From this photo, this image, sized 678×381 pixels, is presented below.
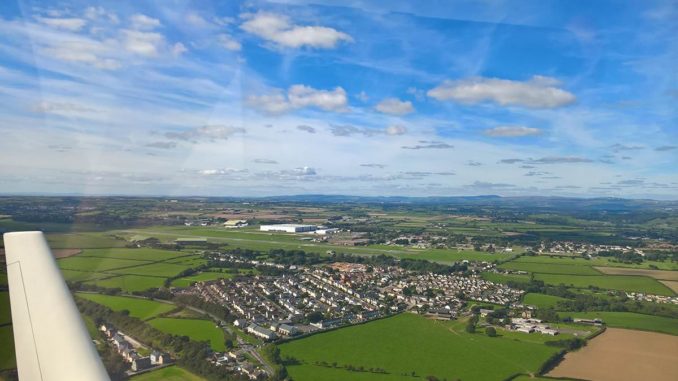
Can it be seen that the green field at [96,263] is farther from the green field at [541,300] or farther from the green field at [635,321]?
the green field at [541,300]

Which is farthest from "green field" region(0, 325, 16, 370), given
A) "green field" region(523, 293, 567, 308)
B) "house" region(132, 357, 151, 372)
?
"green field" region(523, 293, 567, 308)

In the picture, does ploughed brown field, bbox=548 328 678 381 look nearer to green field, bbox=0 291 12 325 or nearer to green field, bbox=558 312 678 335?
green field, bbox=558 312 678 335

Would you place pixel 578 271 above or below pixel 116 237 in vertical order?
below

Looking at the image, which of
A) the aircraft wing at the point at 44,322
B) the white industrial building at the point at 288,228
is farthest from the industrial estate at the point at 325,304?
the white industrial building at the point at 288,228

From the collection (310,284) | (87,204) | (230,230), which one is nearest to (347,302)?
(310,284)

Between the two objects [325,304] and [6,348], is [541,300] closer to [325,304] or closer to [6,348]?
[325,304]

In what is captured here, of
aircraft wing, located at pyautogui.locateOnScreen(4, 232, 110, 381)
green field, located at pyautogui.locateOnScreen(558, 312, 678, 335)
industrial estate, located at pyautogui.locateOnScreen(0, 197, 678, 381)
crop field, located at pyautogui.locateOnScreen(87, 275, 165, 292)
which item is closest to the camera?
aircraft wing, located at pyautogui.locateOnScreen(4, 232, 110, 381)

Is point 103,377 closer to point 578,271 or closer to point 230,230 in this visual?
point 578,271
